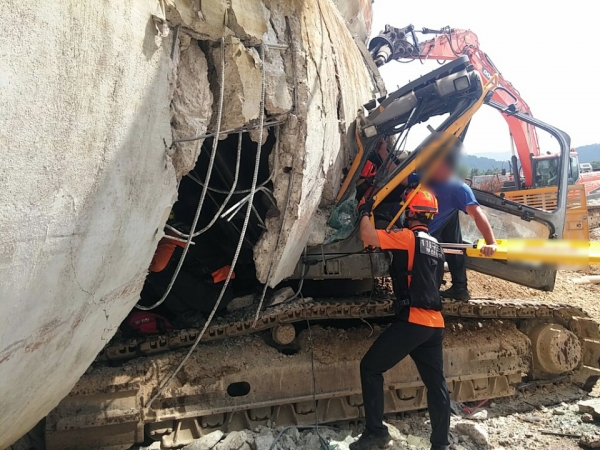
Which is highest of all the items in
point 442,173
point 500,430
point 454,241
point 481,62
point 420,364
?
point 481,62

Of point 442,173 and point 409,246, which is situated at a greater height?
point 442,173

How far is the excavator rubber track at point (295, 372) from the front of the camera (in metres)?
3.42

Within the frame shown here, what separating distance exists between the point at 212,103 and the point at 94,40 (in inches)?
34.0

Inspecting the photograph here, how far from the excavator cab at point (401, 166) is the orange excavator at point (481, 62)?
4072 mm

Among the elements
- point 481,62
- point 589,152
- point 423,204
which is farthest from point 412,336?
point 589,152

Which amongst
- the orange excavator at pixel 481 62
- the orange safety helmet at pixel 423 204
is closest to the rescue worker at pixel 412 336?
the orange safety helmet at pixel 423 204

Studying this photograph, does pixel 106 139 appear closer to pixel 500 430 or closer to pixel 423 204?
pixel 423 204

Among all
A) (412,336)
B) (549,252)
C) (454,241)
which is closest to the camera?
(549,252)

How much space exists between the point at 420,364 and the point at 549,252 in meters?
1.31

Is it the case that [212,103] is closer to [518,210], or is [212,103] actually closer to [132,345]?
[132,345]

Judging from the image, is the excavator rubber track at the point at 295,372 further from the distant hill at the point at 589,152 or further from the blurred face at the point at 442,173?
the distant hill at the point at 589,152

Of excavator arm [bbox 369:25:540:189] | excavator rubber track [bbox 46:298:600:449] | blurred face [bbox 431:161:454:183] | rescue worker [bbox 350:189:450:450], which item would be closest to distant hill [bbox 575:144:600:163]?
excavator arm [bbox 369:25:540:189]

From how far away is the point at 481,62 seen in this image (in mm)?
10797

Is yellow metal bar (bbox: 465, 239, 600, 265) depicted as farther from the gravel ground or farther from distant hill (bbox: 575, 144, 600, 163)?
distant hill (bbox: 575, 144, 600, 163)
